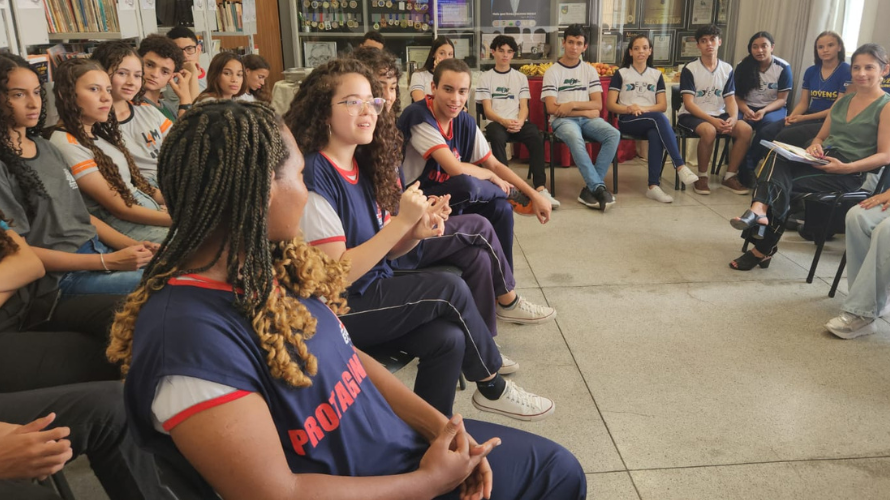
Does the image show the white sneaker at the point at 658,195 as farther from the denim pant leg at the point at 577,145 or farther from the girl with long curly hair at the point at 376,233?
the girl with long curly hair at the point at 376,233

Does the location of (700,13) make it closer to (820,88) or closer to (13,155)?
(820,88)

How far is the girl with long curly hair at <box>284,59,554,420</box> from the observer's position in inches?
73.5

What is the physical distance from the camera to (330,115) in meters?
2.05

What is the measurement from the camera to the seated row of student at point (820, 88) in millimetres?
4949

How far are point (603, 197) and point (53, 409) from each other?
405cm

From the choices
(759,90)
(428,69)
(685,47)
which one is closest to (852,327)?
(759,90)

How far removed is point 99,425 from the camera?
155cm

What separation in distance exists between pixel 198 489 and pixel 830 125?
4.04 metres

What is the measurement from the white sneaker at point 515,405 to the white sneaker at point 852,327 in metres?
1.52

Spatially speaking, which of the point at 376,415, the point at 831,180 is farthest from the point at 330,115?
the point at 831,180

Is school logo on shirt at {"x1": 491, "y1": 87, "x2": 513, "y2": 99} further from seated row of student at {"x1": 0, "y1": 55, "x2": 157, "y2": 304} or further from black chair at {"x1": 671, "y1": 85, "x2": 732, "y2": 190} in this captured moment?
seated row of student at {"x1": 0, "y1": 55, "x2": 157, "y2": 304}

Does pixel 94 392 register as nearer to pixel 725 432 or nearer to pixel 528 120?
pixel 725 432

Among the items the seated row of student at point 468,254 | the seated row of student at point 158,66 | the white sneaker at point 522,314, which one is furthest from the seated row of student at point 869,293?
the seated row of student at point 158,66

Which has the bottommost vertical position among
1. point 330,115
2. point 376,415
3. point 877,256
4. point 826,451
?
point 826,451
